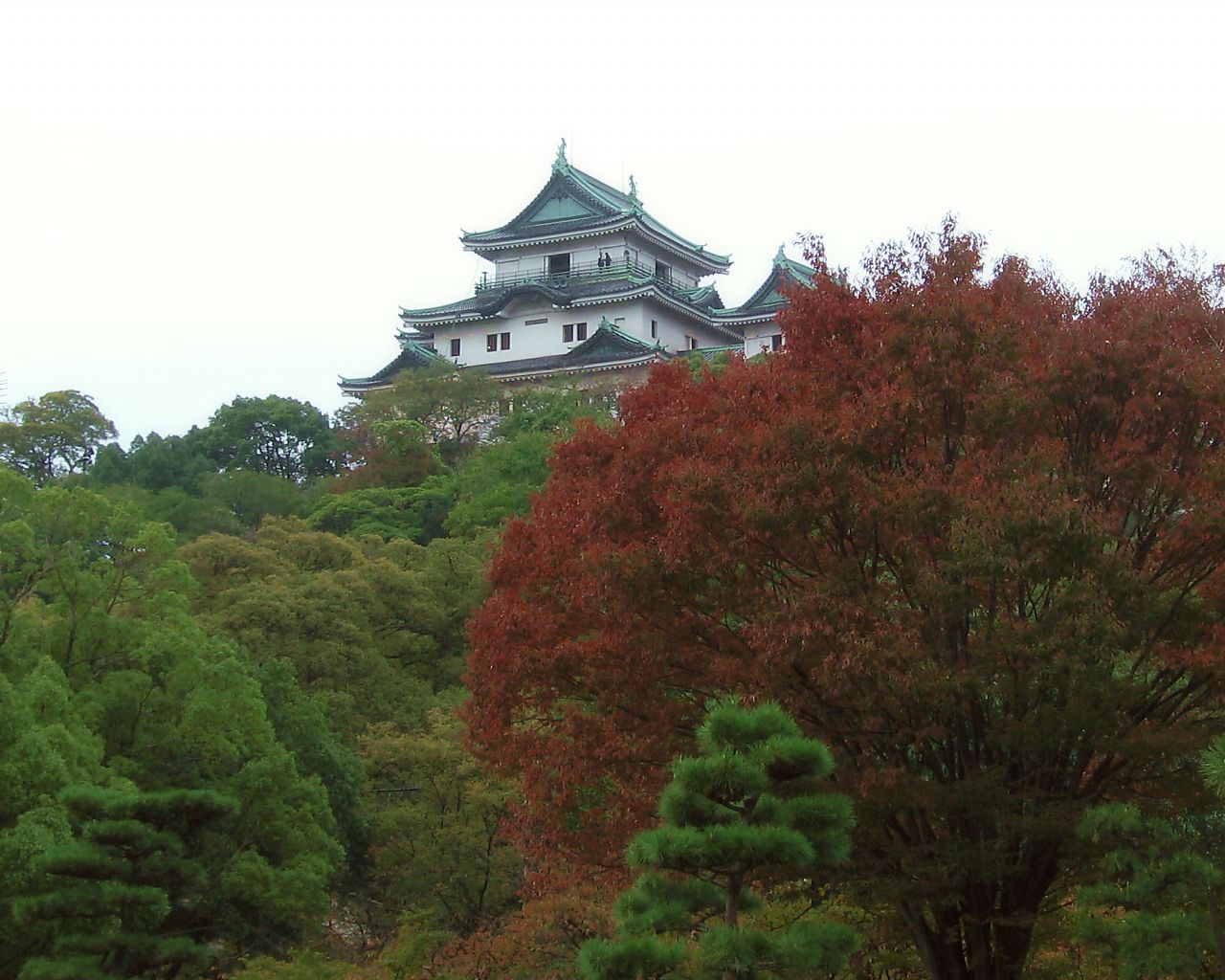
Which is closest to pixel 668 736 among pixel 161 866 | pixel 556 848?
pixel 556 848

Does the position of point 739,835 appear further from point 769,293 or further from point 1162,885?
point 769,293

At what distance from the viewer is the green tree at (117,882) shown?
14.4 meters

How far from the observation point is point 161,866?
14.8m

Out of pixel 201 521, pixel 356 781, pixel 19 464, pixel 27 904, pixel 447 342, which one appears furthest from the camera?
pixel 447 342

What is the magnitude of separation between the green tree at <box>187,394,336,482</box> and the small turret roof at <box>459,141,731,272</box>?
9.94 meters

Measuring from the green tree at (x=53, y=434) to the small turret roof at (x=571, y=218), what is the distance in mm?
14810

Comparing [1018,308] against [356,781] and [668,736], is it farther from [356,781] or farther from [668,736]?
[356,781]

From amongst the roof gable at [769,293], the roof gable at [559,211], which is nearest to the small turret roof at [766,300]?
the roof gable at [769,293]

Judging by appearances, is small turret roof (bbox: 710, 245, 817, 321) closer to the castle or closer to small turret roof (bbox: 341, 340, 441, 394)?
the castle

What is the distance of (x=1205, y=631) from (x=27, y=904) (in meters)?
10.4

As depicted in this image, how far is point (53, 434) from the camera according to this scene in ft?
147

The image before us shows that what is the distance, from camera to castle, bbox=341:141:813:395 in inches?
1957

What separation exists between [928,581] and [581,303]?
41.3 meters

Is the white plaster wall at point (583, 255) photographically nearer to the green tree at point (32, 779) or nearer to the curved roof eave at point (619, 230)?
the curved roof eave at point (619, 230)
